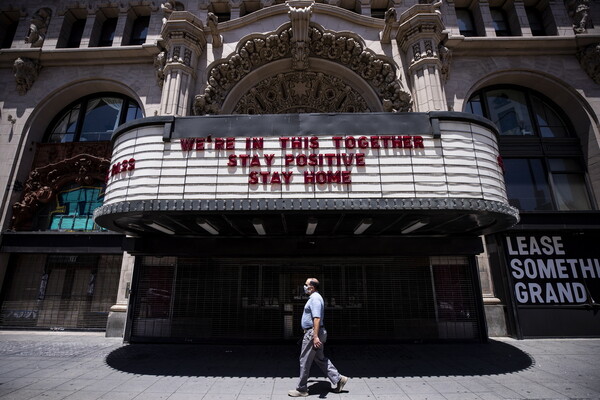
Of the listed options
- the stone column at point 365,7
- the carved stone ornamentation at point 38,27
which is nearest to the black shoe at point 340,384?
the stone column at point 365,7

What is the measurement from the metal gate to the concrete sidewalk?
1.81 ft

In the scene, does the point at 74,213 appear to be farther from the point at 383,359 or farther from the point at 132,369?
the point at 383,359

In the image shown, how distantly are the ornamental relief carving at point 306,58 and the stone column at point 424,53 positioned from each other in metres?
0.83

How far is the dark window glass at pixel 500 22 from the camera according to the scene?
578 inches

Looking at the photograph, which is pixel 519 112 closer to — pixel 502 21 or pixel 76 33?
pixel 502 21

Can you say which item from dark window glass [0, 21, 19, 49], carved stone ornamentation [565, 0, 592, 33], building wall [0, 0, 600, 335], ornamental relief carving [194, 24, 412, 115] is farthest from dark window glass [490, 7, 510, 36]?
dark window glass [0, 21, 19, 49]

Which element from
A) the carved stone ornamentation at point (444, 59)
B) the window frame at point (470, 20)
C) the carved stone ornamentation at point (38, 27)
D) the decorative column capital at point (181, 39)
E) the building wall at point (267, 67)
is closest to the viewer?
the decorative column capital at point (181, 39)

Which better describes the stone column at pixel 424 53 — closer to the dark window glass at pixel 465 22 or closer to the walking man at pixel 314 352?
the dark window glass at pixel 465 22

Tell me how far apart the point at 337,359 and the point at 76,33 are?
20.4m

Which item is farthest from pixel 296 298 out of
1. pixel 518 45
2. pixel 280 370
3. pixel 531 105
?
pixel 518 45

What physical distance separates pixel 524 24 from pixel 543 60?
6.75 feet

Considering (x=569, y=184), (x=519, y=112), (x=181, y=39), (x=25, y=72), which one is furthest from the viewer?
(x=25, y=72)

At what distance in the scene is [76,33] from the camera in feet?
52.1

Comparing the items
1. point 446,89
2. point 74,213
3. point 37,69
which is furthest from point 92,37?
point 446,89
